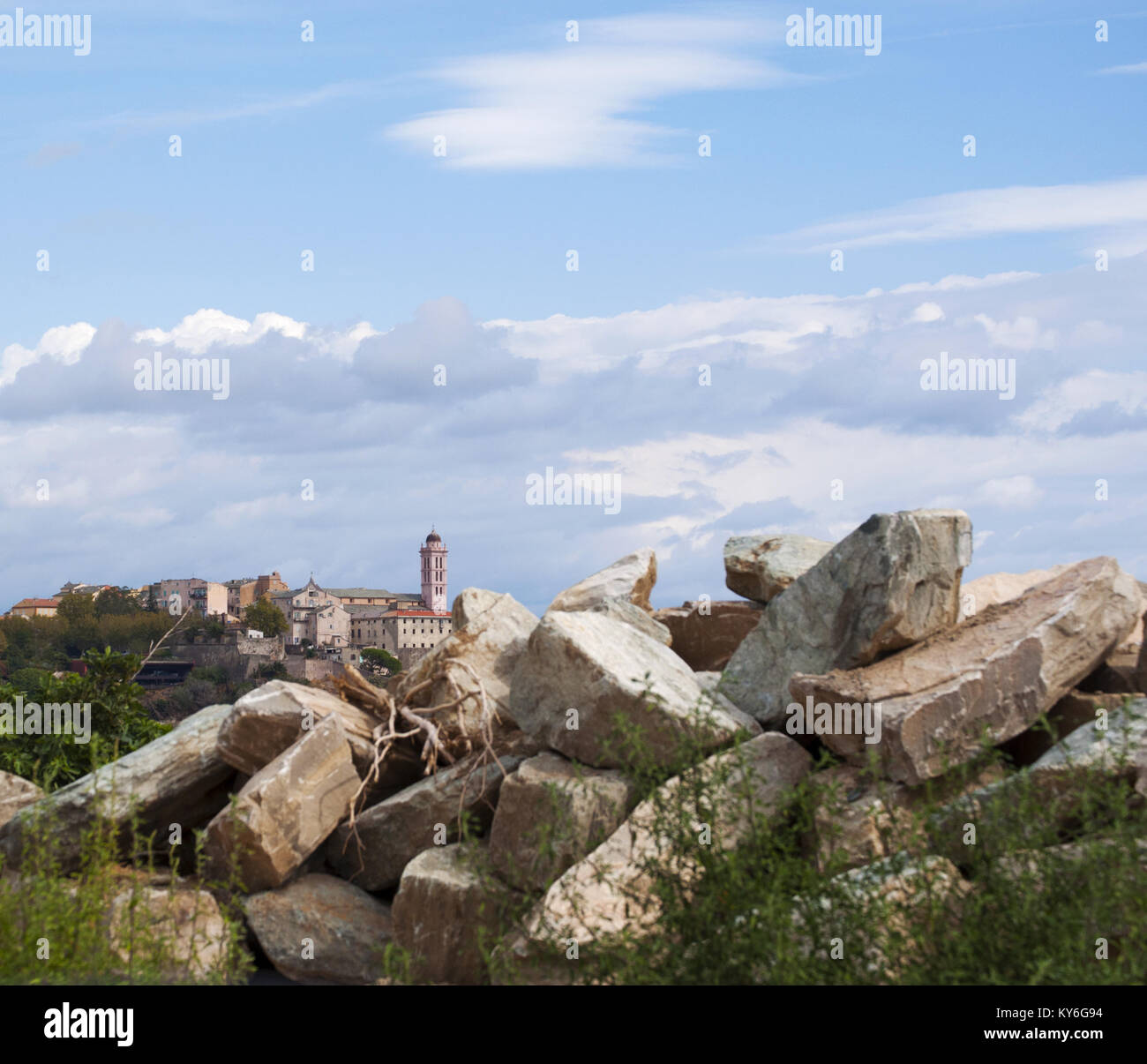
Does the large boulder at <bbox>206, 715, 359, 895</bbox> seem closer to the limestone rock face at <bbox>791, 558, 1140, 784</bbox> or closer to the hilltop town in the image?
the limestone rock face at <bbox>791, 558, 1140, 784</bbox>

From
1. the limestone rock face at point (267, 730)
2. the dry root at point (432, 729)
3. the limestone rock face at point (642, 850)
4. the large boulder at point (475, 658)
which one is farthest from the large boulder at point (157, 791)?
the limestone rock face at point (642, 850)

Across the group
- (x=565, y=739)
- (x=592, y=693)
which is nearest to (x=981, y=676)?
(x=592, y=693)

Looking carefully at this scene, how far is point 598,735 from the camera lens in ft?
27.5

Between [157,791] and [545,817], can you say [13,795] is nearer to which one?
[157,791]

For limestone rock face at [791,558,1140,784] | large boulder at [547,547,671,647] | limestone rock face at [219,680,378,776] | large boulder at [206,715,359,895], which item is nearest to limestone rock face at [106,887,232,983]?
large boulder at [206,715,359,895]

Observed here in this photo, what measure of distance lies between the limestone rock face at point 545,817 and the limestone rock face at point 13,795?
433 centimetres

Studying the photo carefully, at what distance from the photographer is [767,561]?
11.1 metres

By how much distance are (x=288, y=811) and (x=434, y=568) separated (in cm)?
15733

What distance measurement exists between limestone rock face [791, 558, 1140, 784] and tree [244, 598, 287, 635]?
119 meters
